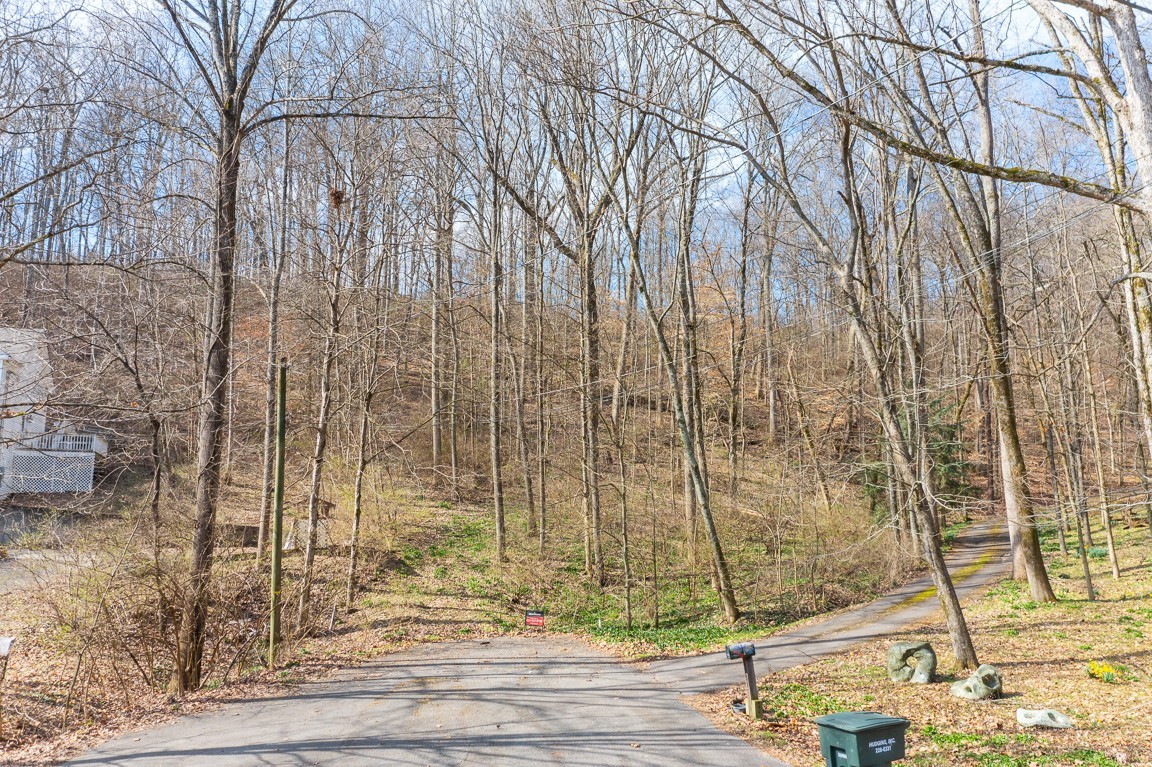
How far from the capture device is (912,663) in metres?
9.26

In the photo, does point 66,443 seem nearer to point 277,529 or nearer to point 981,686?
point 277,529

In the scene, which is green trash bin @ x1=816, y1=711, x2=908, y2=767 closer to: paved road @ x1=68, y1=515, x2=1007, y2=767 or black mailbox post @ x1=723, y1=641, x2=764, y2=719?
paved road @ x1=68, y1=515, x2=1007, y2=767

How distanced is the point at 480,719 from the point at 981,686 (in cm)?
603

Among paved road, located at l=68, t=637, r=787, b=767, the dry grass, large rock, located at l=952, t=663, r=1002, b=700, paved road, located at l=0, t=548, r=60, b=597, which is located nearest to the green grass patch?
the dry grass

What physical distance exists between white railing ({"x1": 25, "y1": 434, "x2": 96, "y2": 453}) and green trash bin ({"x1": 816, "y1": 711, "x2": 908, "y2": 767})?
24.3 metres

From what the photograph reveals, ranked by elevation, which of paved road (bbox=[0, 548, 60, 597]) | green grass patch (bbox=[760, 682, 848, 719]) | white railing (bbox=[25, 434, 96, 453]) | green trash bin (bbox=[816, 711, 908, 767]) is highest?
white railing (bbox=[25, 434, 96, 453])

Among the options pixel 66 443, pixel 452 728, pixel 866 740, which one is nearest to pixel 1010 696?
pixel 866 740

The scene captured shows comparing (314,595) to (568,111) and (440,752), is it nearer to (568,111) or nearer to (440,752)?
(440,752)

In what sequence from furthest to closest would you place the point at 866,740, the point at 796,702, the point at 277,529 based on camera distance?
the point at 277,529
the point at 796,702
the point at 866,740

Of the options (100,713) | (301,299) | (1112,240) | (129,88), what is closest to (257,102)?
(129,88)

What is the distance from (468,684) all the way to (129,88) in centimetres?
910

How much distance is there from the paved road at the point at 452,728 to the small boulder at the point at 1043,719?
2898 mm

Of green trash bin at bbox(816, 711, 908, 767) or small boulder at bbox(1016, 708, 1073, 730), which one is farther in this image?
small boulder at bbox(1016, 708, 1073, 730)

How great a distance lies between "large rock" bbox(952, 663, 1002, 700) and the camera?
8.23 m
